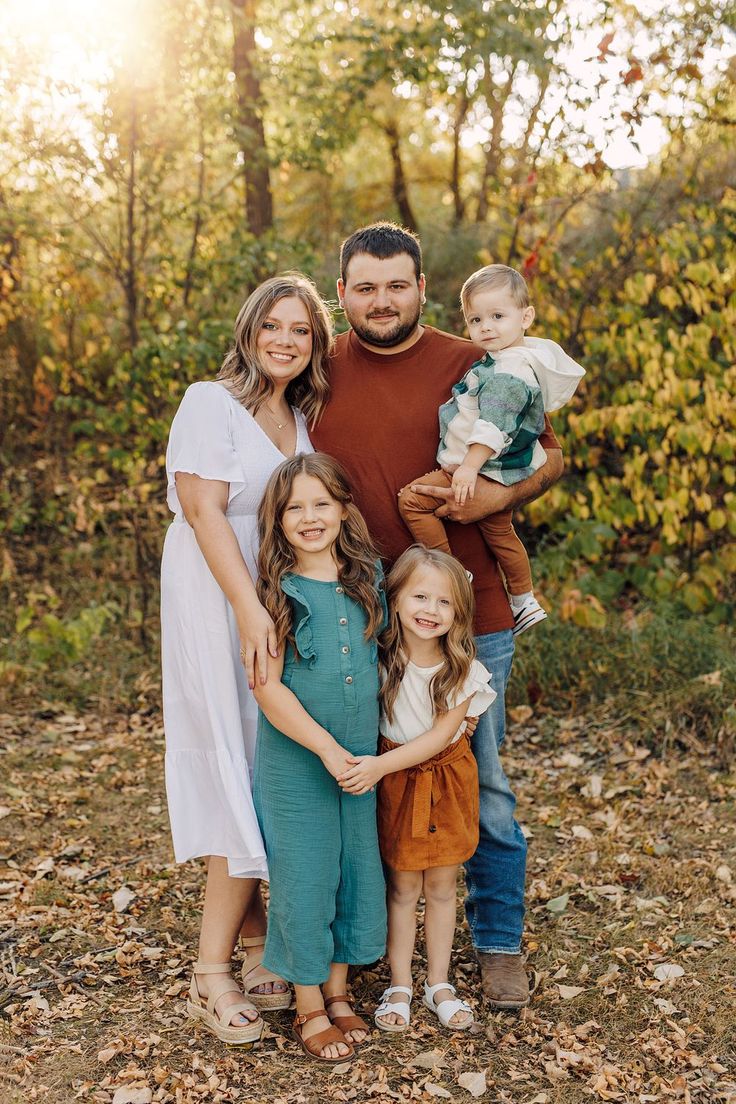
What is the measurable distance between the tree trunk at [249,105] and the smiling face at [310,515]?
13.2 ft

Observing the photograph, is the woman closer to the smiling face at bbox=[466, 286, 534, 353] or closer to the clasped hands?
the clasped hands

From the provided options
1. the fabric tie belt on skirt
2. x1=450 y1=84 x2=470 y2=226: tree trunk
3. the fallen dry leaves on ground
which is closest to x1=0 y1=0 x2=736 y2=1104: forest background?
the fallen dry leaves on ground

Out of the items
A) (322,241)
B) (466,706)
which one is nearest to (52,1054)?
(466,706)

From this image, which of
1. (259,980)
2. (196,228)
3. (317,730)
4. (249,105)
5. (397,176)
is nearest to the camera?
(317,730)

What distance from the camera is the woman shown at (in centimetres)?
293

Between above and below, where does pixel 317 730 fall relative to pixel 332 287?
below

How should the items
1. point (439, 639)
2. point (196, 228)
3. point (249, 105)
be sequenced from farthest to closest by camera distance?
1. point (196, 228)
2. point (249, 105)
3. point (439, 639)

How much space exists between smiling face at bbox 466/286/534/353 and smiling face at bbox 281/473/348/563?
728 mm

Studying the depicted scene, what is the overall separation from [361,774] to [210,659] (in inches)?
21.8

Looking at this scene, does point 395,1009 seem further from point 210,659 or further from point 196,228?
point 196,228

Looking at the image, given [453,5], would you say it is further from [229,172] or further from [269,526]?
[269,526]

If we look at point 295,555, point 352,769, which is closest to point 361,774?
point 352,769

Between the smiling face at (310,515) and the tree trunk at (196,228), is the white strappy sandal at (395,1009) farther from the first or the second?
the tree trunk at (196,228)

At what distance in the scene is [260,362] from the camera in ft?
10.1
